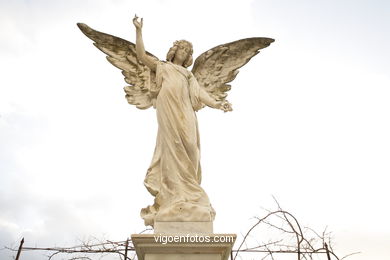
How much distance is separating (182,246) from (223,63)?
3483 mm

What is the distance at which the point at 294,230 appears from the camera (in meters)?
5.90

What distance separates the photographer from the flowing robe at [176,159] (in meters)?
4.22

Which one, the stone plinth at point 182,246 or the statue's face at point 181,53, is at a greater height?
the statue's face at point 181,53

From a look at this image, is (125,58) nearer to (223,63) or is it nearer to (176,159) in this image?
(223,63)

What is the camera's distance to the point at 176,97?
16.7ft

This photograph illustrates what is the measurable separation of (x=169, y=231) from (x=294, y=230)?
273cm

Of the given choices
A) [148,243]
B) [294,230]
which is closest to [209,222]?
[148,243]

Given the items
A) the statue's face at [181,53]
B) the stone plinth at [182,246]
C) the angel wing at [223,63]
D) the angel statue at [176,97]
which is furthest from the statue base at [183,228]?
the statue's face at [181,53]

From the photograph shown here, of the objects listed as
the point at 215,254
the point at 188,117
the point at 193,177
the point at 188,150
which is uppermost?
the point at 188,117

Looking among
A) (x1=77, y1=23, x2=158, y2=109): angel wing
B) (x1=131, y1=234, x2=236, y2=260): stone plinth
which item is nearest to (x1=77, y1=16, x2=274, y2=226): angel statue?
(x1=77, y1=23, x2=158, y2=109): angel wing

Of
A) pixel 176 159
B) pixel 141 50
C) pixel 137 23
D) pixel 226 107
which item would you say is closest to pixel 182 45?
pixel 141 50

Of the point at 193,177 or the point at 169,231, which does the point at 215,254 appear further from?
the point at 193,177

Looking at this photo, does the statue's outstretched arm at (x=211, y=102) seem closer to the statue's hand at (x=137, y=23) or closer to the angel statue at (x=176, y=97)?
the angel statue at (x=176, y=97)

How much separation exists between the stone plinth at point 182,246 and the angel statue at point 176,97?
32 cm
